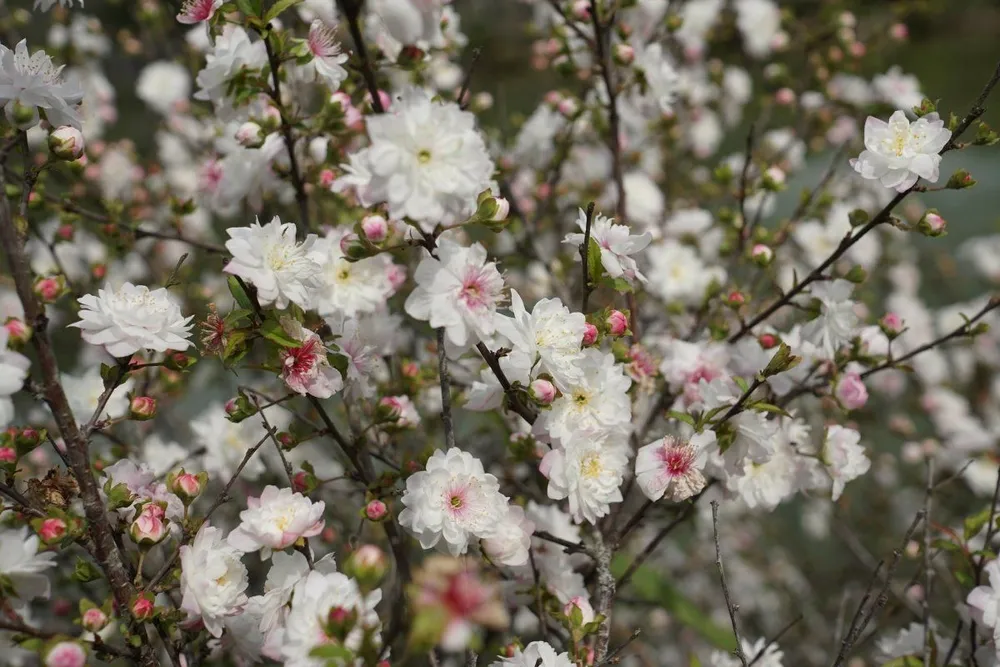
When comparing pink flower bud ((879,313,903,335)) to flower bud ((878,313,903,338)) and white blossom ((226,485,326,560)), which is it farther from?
white blossom ((226,485,326,560))

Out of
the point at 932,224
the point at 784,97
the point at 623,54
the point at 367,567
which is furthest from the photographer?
the point at 784,97

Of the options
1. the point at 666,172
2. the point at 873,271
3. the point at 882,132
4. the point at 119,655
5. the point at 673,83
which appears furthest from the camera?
the point at 873,271

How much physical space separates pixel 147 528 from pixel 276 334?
0.21 meters

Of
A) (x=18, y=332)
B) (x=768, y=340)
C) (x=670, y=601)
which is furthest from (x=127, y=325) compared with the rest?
(x=670, y=601)

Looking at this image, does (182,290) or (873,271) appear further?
(873,271)

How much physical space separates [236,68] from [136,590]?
0.55 metres

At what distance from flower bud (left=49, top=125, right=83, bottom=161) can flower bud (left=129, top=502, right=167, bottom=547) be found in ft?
1.13

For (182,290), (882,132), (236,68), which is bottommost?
(182,290)

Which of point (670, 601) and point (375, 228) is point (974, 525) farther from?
point (375, 228)

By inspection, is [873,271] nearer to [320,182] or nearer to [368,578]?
[320,182]

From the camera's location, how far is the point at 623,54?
1129 millimetres

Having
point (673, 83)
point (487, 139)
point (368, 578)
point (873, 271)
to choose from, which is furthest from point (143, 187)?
point (873, 271)

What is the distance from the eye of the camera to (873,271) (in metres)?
2.17

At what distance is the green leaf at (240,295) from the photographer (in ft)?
2.30
